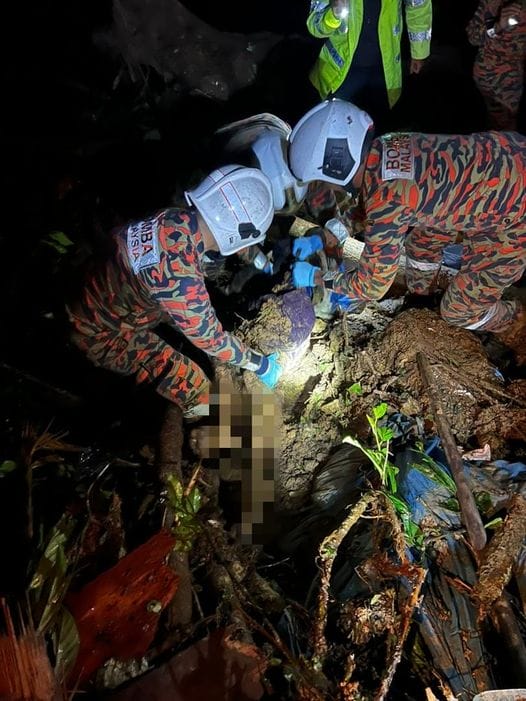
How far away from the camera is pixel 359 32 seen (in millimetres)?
4125

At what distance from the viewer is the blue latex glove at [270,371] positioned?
3.61 m

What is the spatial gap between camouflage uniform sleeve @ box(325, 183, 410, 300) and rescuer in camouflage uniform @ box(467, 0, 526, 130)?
242 cm

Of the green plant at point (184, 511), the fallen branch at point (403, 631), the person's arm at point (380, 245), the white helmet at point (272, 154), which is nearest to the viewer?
the fallen branch at point (403, 631)

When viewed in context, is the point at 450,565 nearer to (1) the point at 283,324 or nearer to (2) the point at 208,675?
(2) the point at 208,675

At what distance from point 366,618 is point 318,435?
1.45 m

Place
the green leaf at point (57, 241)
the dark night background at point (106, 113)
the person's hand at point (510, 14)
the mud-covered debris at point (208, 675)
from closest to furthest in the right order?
the mud-covered debris at point (208, 675) → the person's hand at point (510, 14) → the green leaf at point (57, 241) → the dark night background at point (106, 113)

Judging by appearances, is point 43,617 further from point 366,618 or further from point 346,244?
point 346,244

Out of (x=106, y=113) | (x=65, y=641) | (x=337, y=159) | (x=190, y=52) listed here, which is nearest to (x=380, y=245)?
(x=337, y=159)

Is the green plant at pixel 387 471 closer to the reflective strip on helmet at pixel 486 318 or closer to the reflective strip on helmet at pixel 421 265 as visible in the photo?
the reflective strip on helmet at pixel 486 318

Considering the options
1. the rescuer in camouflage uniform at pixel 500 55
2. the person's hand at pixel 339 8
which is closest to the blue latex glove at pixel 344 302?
the person's hand at pixel 339 8

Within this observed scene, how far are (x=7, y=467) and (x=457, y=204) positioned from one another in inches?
126

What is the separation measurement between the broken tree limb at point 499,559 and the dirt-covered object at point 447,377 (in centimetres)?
71

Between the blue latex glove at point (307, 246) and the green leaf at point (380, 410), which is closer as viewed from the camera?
the green leaf at point (380, 410)

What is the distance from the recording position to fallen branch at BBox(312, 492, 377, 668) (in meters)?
2.14
